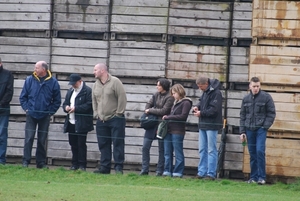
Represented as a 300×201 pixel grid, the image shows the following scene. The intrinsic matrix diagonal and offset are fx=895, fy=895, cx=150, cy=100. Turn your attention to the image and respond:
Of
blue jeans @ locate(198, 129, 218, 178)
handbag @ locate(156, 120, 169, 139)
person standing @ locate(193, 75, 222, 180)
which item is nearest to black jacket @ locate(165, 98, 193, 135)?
handbag @ locate(156, 120, 169, 139)

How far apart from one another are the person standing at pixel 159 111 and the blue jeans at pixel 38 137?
2.16 meters

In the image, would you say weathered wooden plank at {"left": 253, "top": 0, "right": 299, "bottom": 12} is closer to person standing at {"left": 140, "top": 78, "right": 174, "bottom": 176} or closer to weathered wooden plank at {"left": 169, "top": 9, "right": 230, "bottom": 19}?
weathered wooden plank at {"left": 169, "top": 9, "right": 230, "bottom": 19}

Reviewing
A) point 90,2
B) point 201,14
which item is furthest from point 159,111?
point 90,2

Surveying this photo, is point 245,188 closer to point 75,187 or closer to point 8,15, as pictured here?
point 75,187

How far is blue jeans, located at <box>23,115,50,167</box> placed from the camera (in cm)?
1870

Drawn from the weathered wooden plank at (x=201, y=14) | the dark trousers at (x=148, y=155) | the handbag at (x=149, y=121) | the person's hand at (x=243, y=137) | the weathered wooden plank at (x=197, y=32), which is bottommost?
the dark trousers at (x=148, y=155)

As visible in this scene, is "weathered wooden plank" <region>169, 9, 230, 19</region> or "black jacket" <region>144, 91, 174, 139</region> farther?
"weathered wooden plank" <region>169, 9, 230, 19</region>

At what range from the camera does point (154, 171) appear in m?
19.4

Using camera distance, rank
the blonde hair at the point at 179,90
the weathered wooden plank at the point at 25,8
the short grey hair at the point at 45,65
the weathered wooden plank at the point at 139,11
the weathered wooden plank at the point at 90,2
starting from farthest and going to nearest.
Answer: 1. the weathered wooden plank at the point at 25,8
2. the weathered wooden plank at the point at 90,2
3. the weathered wooden plank at the point at 139,11
4. the short grey hair at the point at 45,65
5. the blonde hair at the point at 179,90

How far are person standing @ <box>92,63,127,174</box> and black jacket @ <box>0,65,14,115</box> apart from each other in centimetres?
186

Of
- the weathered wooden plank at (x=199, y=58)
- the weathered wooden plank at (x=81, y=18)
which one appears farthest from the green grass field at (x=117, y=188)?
the weathered wooden plank at (x=81, y=18)

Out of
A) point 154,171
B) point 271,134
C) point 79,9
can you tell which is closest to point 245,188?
point 271,134

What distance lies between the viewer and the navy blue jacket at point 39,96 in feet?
61.2

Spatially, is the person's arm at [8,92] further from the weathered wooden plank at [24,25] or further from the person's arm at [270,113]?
the person's arm at [270,113]
